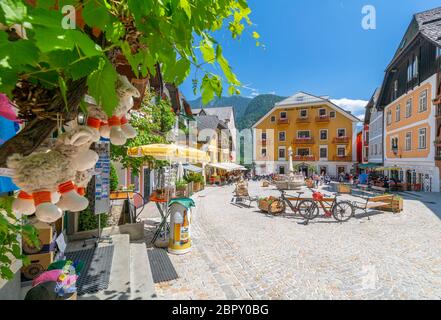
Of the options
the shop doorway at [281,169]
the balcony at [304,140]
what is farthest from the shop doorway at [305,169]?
the balcony at [304,140]

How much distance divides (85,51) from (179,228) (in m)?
5.86

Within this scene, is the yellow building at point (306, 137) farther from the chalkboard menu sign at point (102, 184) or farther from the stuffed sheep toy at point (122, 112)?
the stuffed sheep toy at point (122, 112)

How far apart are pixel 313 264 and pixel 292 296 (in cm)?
161

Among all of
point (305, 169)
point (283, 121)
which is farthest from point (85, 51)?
point (305, 169)

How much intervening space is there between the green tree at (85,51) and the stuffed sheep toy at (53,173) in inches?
2.8

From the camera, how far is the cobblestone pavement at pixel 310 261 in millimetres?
4414

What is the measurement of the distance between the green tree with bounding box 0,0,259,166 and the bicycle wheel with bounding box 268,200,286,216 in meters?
10.2

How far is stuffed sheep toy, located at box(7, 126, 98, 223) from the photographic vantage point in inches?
45.4

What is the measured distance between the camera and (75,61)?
0.79 m

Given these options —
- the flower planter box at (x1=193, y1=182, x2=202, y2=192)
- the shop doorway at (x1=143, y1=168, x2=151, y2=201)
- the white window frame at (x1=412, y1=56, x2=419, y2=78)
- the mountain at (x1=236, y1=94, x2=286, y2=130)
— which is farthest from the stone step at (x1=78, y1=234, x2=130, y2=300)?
the mountain at (x1=236, y1=94, x2=286, y2=130)

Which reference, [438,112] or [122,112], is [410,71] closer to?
[438,112]

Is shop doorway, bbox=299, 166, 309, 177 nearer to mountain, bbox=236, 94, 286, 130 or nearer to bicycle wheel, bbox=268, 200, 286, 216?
bicycle wheel, bbox=268, 200, 286, 216
